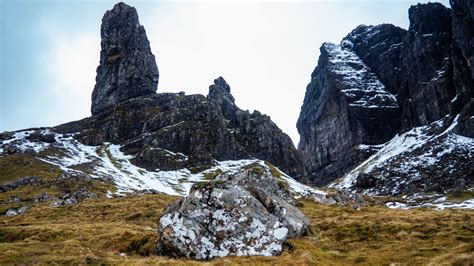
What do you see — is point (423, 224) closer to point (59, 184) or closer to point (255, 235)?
point (255, 235)

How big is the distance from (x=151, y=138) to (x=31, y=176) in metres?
71.1

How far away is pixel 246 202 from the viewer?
35875mm

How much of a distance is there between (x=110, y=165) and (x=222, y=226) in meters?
142

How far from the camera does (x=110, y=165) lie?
542 feet

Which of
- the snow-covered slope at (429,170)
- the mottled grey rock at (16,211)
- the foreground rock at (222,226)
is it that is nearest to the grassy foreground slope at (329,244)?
the foreground rock at (222,226)

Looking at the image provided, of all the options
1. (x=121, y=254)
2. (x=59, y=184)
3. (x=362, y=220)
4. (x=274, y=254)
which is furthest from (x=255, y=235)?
(x=59, y=184)

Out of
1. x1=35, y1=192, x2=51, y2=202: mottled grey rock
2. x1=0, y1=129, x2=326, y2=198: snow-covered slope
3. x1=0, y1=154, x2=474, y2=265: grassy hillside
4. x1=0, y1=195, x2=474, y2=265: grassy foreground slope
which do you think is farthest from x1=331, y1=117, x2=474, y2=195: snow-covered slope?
x1=35, y1=192, x2=51, y2=202: mottled grey rock

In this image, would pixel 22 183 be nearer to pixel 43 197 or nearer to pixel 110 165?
pixel 43 197

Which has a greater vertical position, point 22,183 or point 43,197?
point 22,183

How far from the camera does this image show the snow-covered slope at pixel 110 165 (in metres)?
141

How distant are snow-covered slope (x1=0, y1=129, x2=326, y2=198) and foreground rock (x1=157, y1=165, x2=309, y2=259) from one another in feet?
302

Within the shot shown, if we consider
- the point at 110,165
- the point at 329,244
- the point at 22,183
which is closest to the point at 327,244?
the point at 329,244

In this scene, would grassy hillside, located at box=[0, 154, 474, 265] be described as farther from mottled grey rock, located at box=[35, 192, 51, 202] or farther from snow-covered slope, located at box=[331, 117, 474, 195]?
snow-covered slope, located at box=[331, 117, 474, 195]

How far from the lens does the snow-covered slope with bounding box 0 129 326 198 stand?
5556 inches
